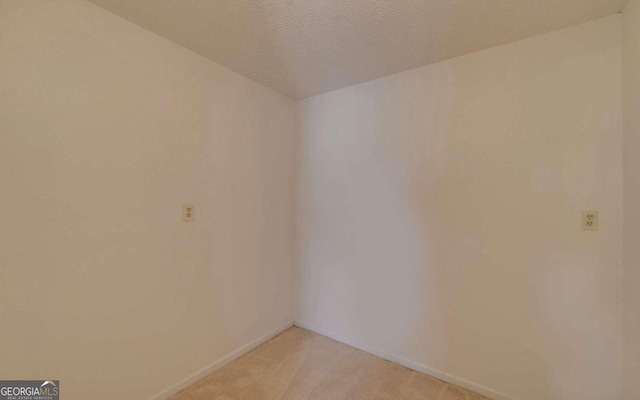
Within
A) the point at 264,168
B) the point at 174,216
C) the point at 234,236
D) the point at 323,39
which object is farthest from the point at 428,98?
the point at 174,216

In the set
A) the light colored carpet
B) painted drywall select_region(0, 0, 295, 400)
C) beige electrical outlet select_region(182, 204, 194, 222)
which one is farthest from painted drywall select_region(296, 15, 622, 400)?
beige electrical outlet select_region(182, 204, 194, 222)

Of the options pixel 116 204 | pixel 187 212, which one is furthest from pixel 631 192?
pixel 116 204

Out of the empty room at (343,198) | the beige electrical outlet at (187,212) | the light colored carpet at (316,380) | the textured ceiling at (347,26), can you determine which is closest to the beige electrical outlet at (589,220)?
the empty room at (343,198)

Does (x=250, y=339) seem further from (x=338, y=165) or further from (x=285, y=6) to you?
(x=285, y=6)

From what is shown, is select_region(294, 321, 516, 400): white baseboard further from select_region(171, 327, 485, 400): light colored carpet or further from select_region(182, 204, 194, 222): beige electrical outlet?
select_region(182, 204, 194, 222): beige electrical outlet

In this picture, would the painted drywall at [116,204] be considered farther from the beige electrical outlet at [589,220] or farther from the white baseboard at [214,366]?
the beige electrical outlet at [589,220]

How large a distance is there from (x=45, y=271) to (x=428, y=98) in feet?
8.09

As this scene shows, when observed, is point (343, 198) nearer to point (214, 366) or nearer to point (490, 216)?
point (490, 216)

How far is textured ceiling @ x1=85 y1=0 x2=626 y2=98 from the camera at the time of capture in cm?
140

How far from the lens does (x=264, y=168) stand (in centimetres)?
241

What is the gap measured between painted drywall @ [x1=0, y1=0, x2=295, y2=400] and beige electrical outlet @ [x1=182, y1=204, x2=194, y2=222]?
39 mm

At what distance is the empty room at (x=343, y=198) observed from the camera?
1294 mm

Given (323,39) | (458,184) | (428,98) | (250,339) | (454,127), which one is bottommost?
(250,339)

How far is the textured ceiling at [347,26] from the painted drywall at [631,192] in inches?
7.9
